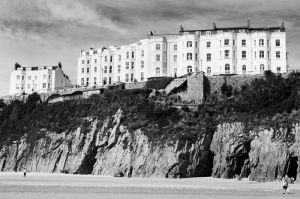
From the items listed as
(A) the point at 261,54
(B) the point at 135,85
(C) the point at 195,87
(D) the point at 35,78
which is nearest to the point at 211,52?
(A) the point at 261,54

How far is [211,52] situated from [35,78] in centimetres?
4613

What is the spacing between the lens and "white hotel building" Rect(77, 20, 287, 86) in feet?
245

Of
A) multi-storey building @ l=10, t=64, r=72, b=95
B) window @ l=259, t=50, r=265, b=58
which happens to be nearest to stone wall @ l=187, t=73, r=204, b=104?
window @ l=259, t=50, r=265, b=58

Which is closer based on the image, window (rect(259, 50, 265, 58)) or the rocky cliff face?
the rocky cliff face

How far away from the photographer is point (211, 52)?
7650 centimetres

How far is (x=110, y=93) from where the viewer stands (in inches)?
2776

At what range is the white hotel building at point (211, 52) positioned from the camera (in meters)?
74.6

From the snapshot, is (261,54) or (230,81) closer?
(230,81)

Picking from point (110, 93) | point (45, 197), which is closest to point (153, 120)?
point (110, 93)

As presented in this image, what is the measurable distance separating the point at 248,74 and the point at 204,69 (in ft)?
36.6

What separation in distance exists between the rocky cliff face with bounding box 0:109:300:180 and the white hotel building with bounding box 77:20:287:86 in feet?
58.1

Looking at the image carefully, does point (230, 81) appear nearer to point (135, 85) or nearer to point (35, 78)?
point (135, 85)

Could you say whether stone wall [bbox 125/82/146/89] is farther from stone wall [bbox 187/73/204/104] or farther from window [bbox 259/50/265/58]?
window [bbox 259/50/265/58]

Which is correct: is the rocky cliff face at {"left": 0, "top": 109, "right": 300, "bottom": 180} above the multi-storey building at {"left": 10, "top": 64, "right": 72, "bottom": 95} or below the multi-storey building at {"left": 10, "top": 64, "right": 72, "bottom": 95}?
below
